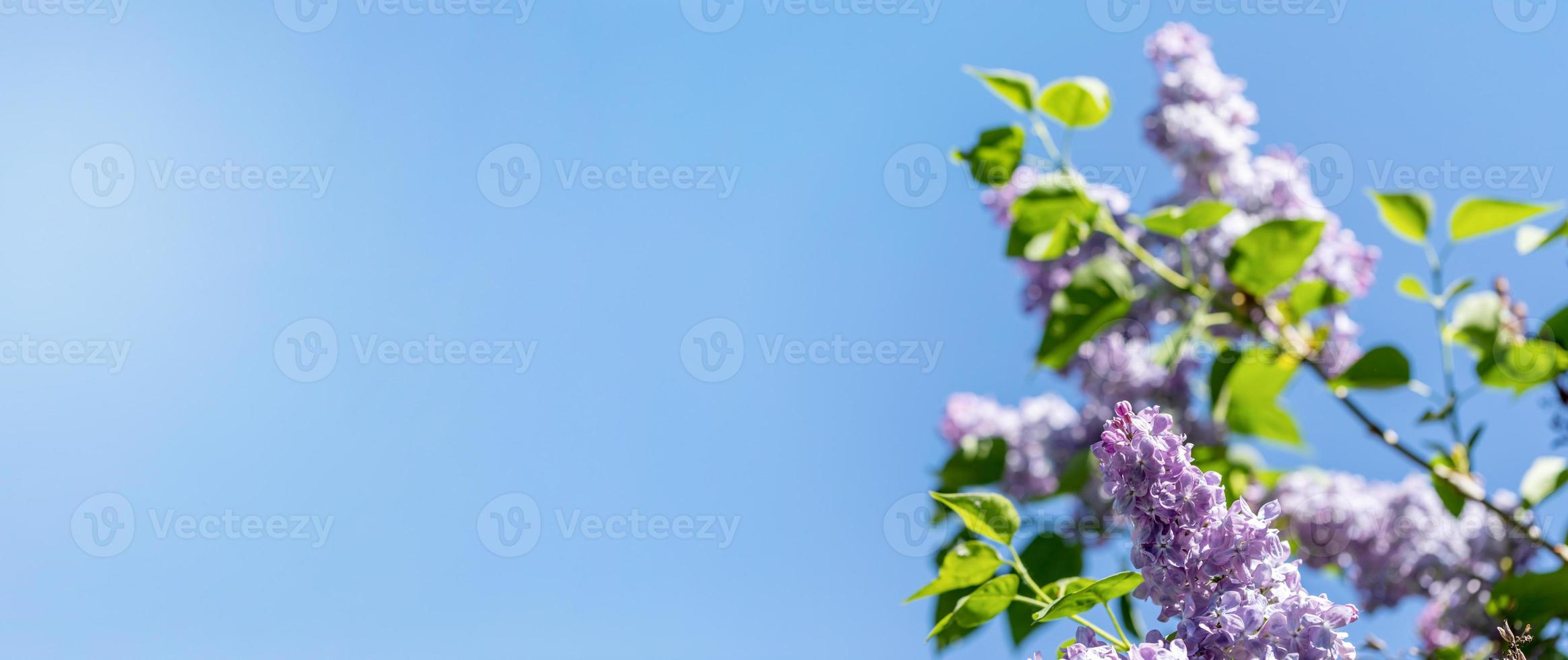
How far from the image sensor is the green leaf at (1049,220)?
243cm

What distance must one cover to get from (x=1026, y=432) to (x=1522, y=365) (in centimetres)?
135

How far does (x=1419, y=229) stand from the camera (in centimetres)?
232

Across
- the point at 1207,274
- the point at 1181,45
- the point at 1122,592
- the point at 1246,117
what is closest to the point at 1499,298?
the point at 1207,274

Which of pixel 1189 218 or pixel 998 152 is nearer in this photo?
pixel 1189 218

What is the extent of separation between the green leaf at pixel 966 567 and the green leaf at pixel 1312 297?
1.33 metres

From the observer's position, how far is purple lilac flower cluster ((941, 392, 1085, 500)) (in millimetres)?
3195

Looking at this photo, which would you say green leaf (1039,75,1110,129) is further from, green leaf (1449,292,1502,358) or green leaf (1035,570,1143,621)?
green leaf (1035,570,1143,621)

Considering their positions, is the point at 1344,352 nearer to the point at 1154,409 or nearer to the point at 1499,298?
the point at 1499,298

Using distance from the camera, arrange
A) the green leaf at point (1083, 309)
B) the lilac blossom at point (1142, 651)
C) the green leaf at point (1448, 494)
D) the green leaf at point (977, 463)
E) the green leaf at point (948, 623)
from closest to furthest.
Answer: the lilac blossom at point (1142, 651), the green leaf at point (948, 623), the green leaf at point (1448, 494), the green leaf at point (1083, 309), the green leaf at point (977, 463)

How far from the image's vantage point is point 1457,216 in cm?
226

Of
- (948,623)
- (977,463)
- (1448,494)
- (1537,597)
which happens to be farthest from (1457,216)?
(948,623)

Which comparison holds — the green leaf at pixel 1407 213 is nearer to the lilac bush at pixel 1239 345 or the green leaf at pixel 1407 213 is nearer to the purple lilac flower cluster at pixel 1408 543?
the lilac bush at pixel 1239 345

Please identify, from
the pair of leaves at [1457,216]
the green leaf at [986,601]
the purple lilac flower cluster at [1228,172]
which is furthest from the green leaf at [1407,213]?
the green leaf at [986,601]

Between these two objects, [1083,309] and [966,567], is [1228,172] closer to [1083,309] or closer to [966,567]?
[1083,309]
